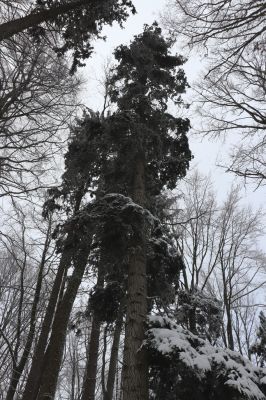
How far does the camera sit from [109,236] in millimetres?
5844

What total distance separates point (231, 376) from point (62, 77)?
6.91 metres

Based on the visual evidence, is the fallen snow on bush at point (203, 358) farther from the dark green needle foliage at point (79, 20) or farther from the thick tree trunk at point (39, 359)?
the dark green needle foliage at point (79, 20)

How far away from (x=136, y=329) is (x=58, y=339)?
2.86 metres

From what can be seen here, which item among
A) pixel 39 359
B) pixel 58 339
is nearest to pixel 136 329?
pixel 58 339

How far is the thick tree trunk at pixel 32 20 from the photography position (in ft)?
18.5

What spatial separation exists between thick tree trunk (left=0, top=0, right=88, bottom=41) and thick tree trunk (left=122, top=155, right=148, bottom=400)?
3.96 meters

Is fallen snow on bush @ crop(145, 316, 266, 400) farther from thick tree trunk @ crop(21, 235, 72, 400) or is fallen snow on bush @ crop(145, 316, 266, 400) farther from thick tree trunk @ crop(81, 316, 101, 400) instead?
thick tree trunk @ crop(81, 316, 101, 400)

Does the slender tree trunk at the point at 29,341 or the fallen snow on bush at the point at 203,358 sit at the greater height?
the slender tree trunk at the point at 29,341

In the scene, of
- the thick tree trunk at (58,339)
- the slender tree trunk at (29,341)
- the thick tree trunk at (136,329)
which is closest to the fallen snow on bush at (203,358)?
the thick tree trunk at (136,329)

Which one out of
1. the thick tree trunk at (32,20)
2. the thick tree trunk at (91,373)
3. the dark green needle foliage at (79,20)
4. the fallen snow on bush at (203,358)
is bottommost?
the fallen snow on bush at (203,358)

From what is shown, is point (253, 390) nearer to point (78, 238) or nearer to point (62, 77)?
point (78, 238)

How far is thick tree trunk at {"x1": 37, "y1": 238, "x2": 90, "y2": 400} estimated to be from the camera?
661 cm

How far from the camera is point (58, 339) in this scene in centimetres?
752

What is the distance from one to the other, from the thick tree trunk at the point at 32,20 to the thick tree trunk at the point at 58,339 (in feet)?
12.5
